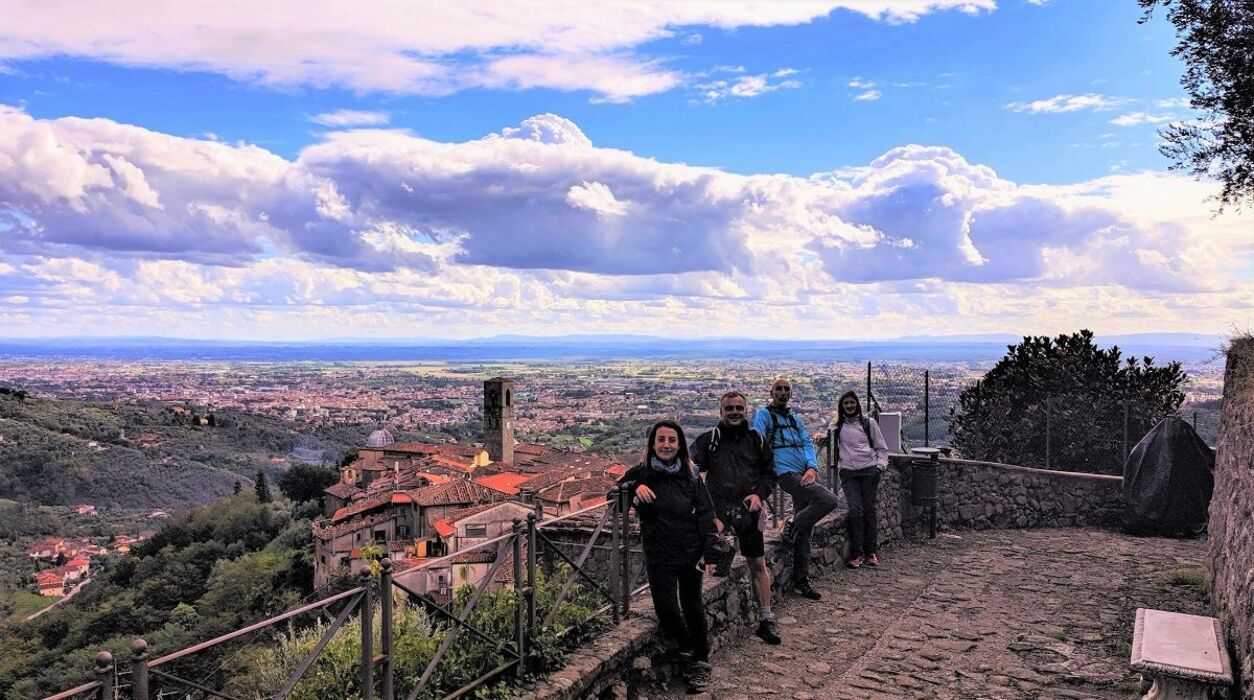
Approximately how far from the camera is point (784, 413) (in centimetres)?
614

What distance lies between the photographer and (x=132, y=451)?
6806 cm

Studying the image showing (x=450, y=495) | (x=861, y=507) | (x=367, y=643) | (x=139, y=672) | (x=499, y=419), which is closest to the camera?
(x=139, y=672)

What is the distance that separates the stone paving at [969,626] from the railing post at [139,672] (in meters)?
Answer: 3.17

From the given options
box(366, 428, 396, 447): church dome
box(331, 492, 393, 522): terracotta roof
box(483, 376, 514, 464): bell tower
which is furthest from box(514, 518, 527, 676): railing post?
box(366, 428, 396, 447): church dome

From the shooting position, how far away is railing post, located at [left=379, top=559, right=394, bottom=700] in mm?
3271

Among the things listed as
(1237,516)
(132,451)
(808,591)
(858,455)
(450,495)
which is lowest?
(132,451)

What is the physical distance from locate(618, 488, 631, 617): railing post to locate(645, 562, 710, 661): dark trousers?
0.95 feet

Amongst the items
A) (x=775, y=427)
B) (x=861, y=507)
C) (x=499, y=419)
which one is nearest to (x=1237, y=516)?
(x=861, y=507)

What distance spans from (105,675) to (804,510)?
525 cm

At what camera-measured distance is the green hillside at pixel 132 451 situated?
2406 inches

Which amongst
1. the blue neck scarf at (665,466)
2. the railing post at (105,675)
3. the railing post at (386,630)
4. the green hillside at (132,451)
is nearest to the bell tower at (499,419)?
the green hillside at (132,451)

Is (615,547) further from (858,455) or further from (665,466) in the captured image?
(858,455)

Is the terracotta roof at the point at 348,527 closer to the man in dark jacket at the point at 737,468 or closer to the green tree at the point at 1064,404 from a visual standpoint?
the green tree at the point at 1064,404

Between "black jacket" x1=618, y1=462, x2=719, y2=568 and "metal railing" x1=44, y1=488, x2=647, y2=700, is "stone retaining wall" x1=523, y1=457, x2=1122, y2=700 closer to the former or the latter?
"metal railing" x1=44, y1=488, x2=647, y2=700
